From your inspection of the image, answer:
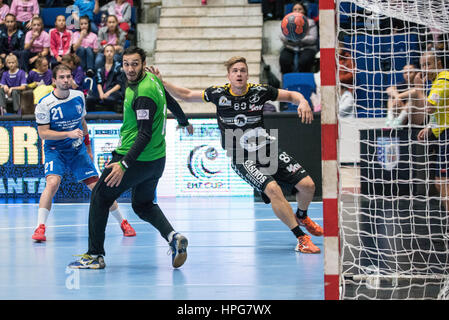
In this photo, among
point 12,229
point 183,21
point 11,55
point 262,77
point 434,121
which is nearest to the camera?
point 434,121

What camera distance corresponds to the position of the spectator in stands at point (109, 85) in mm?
14516

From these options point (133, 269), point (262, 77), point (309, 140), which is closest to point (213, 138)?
point (309, 140)

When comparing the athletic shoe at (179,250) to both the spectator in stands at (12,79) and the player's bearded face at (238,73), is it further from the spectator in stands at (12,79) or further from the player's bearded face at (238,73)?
the spectator in stands at (12,79)

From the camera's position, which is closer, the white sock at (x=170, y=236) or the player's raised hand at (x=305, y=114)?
the white sock at (x=170, y=236)

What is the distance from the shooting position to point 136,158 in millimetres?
6023

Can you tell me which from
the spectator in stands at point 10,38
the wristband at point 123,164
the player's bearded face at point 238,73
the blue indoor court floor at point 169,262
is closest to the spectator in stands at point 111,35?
the spectator in stands at point 10,38

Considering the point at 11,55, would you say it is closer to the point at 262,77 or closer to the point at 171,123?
the point at 171,123

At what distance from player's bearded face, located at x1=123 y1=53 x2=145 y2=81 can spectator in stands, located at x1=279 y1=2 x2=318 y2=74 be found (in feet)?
30.1

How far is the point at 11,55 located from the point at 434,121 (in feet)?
32.0

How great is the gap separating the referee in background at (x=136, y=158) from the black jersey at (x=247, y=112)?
1.35 metres

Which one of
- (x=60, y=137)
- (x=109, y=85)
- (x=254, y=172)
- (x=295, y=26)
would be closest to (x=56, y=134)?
(x=60, y=137)

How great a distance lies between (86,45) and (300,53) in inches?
190

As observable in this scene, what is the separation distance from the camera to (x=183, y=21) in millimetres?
17094
